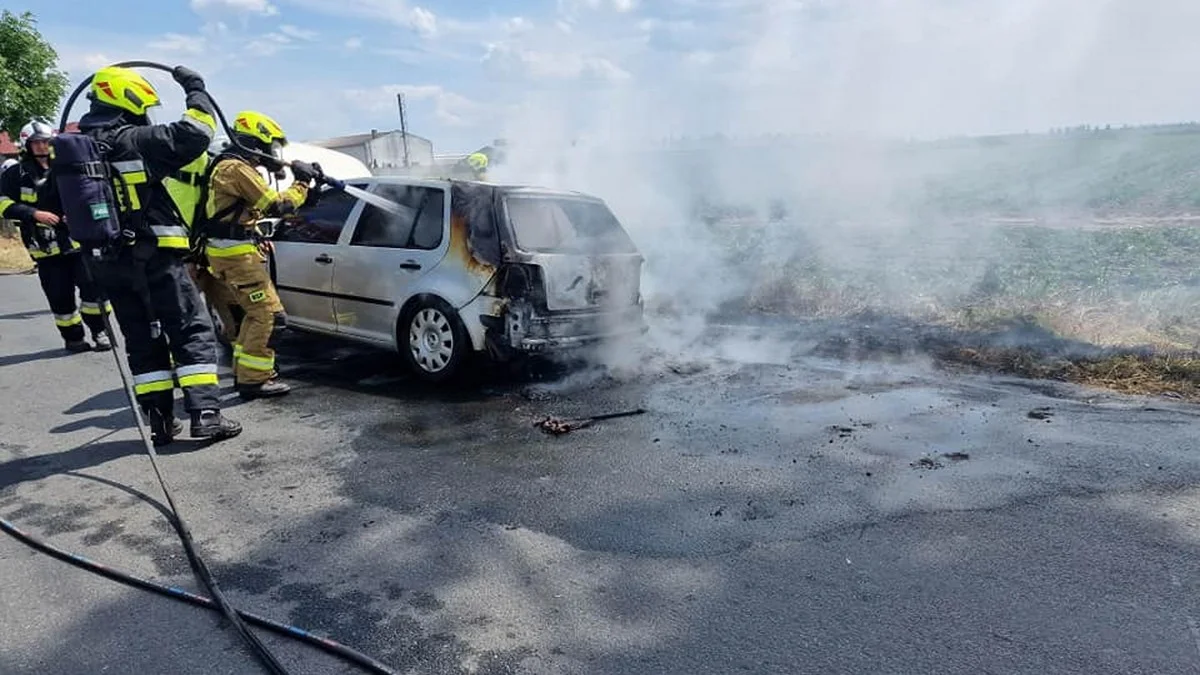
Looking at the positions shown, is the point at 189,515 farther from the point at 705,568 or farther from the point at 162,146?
the point at 705,568

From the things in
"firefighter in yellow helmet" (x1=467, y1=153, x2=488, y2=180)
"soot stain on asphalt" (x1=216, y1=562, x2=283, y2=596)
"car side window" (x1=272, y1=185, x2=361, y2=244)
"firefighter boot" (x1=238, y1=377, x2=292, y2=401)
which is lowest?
"soot stain on asphalt" (x1=216, y1=562, x2=283, y2=596)

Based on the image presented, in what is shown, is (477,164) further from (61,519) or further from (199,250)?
(61,519)

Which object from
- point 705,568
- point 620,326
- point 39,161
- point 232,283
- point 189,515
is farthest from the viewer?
point 39,161

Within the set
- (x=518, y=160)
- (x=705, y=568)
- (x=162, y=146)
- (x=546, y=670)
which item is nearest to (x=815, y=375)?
(x=705, y=568)

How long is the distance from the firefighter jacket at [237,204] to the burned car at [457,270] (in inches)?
34.6

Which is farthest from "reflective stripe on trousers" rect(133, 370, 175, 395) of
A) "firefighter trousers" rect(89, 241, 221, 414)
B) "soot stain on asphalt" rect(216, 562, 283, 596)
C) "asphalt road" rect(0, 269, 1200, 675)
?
"soot stain on asphalt" rect(216, 562, 283, 596)

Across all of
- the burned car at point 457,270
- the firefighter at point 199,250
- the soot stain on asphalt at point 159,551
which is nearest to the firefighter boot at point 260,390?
the firefighter at point 199,250

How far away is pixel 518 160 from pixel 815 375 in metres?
6.53

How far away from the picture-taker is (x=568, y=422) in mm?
5055

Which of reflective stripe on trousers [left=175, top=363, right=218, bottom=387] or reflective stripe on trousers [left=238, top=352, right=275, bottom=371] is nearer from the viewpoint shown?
reflective stripe on trousers [left=175, top=363, right=218, bottom=387]

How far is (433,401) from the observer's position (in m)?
5.62

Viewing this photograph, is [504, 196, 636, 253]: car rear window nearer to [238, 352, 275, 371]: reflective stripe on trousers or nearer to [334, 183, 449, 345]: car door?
[334, 183, 449, 345]: car door

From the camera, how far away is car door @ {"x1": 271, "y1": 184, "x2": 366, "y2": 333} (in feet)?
21.1

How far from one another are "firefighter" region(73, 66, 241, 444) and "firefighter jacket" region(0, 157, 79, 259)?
3.34 metres
